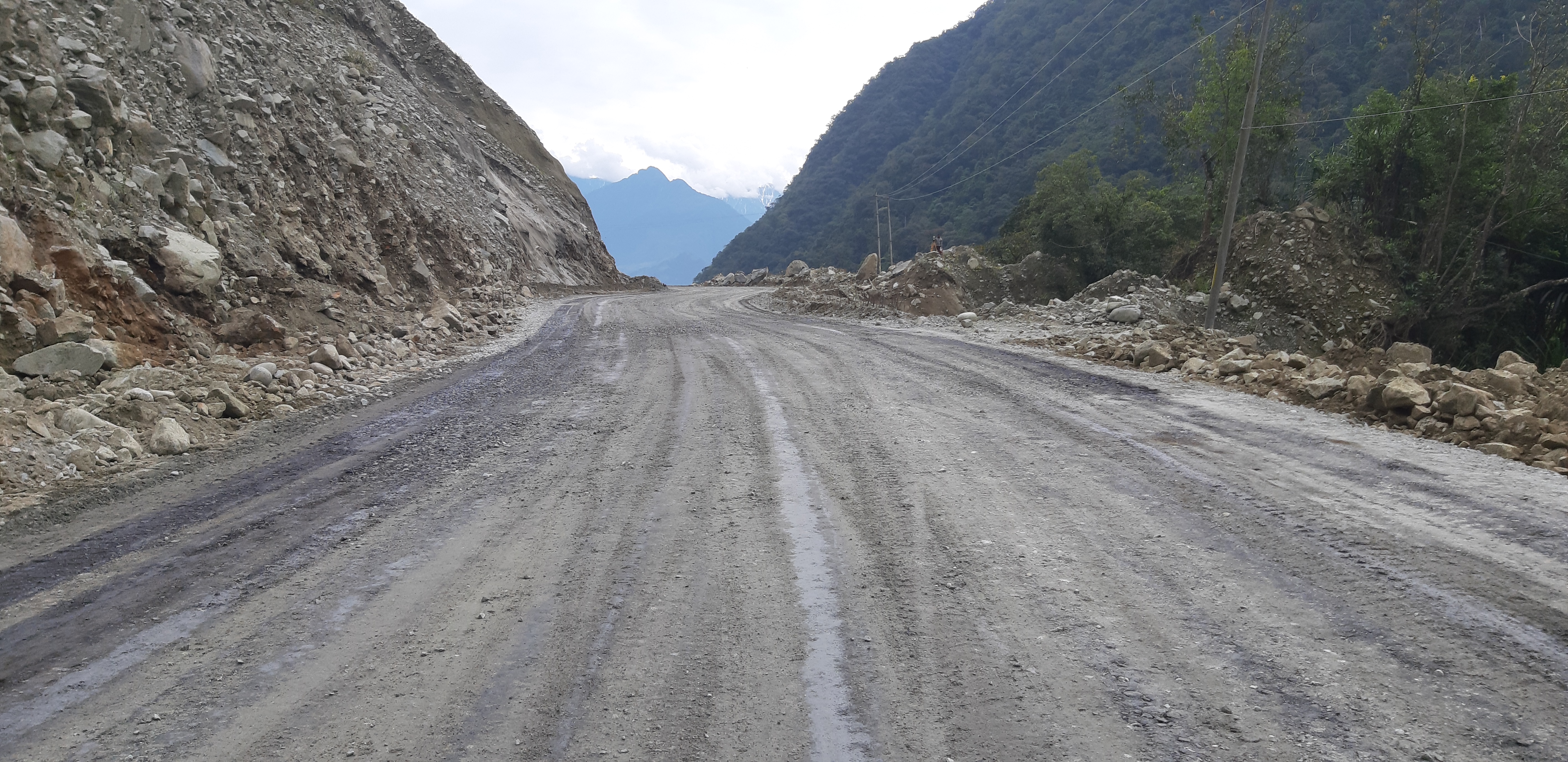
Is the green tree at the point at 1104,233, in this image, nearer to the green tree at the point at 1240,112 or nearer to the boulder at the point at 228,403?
the green tree at the point at 1240,112

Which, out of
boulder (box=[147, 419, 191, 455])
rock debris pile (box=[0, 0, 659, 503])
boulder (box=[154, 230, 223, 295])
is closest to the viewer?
boulder (box=[147, 419, 191, 455])

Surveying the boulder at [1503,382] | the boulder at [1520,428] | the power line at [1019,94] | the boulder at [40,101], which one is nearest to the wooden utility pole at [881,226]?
the power line at [1019,94]

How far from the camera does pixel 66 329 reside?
7859 mm

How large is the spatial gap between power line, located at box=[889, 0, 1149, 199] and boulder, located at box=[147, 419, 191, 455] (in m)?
84.9

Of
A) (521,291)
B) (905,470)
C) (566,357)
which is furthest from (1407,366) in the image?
(521,291)

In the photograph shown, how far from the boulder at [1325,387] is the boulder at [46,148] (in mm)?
15085

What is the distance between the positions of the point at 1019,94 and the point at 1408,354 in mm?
86786

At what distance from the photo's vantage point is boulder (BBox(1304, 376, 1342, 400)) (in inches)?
311

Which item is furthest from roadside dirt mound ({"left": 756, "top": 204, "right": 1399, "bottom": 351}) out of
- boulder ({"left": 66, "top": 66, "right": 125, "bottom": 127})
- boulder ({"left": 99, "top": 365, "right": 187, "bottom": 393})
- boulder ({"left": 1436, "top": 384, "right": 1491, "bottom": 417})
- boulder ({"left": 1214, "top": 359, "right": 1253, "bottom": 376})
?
boulder ({"left": 99, "top": 365, "right": 187, "bottom": 393})

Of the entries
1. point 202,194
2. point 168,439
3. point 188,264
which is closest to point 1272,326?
point 168,439

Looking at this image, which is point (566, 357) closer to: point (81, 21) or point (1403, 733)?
point (81, 21)

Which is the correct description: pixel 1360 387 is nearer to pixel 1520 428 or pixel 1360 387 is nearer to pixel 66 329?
pixel 1520 428

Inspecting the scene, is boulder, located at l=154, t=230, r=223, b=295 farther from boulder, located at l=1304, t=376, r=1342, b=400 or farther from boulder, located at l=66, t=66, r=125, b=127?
boulder, located at l=1304, t=376, r=1342, b=400

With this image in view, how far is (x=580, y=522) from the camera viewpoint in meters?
4.83
